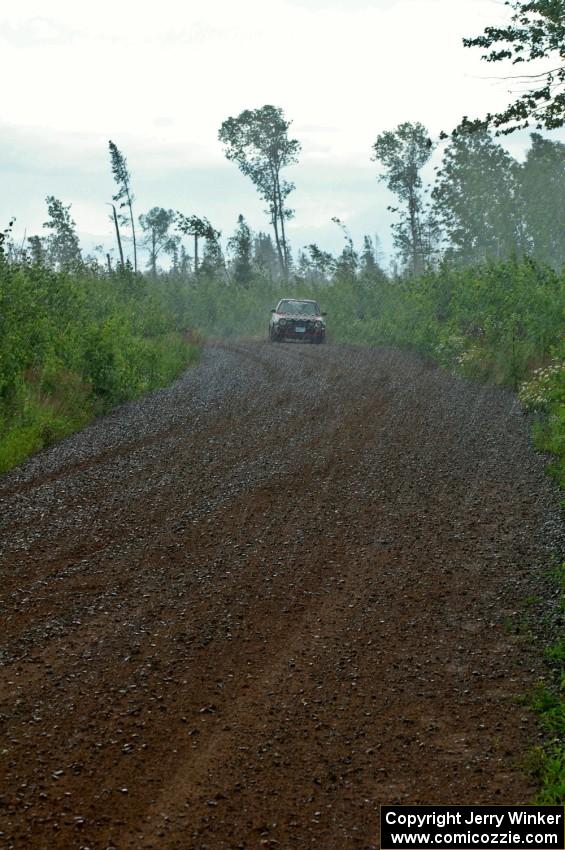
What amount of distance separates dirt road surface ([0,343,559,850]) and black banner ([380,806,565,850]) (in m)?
0.08

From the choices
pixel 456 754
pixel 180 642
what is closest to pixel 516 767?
pixel 456 754

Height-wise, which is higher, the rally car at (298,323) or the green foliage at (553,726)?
the rally car at (298,323)

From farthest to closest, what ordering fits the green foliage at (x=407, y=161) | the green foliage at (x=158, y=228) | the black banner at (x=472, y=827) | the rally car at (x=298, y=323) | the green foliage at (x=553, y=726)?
the green foliage at (x=158, y=228) < the green foliage at (x=407, y=161) < the rally car at (x=298, y=323) < the green foliage at (x=553, y=726) < the black banner at (x=472, y=827)

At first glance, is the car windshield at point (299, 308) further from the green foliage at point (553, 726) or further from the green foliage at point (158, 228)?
the green foliage at point (158, 228)

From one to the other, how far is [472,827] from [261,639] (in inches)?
83.3

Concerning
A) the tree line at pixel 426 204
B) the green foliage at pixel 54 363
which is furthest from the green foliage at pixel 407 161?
the green foliage at pixel 54 363

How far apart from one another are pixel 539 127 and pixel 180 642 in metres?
16.1

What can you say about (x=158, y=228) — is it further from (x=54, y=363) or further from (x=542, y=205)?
(x=54, y=363)

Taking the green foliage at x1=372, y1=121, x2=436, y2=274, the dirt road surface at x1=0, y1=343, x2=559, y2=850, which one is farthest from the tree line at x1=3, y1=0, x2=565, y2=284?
the dirt road surface at x1=0, y1=343, x2=559, y2=850

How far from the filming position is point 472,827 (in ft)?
11.7

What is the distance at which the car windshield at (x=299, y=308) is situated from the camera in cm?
3272

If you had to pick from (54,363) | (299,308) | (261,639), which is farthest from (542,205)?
(261,639)

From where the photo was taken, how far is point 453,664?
504cm

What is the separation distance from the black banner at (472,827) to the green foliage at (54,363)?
795 cm
